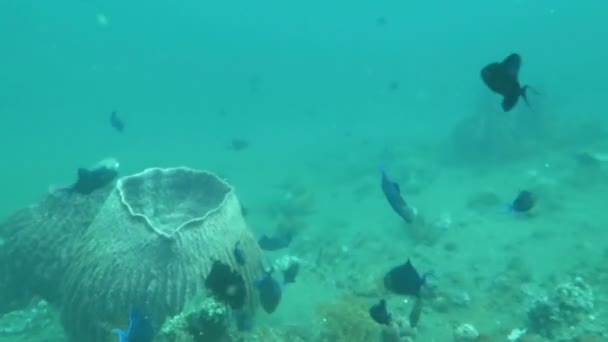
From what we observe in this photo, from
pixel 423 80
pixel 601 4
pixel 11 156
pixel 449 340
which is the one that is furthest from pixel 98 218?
pixel 601 4

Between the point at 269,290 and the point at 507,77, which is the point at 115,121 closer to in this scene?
the point at 269,290

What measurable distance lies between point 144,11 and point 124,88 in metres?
72.3

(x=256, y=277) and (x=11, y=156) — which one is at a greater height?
(x=256, y=277)

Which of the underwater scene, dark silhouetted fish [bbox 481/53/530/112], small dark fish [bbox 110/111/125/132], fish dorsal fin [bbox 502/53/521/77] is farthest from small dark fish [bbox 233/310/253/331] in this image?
small dark fish [bbox 110/111/125/132]

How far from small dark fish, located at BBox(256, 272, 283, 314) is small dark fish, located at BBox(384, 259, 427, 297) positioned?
6.49ft

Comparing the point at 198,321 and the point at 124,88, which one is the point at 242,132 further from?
the point at 124,88

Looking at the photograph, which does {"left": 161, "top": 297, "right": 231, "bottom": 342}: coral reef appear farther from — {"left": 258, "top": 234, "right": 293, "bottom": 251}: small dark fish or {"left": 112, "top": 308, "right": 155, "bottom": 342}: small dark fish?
{"left": 258, "top": 234, "right": 293, "bottom": 251}: small dark fish

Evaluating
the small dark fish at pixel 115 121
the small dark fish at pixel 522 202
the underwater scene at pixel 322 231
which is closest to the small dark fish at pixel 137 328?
the underwater scene at pixel 322 231

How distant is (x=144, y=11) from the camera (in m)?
157

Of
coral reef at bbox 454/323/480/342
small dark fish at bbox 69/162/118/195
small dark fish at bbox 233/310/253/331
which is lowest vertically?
coral reef at bbox 454/323/480/342

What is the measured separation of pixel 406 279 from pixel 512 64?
88.7 inches

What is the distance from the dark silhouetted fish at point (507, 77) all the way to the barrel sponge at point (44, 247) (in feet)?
22.9

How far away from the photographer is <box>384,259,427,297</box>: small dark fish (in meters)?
5.03

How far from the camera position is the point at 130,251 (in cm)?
647
